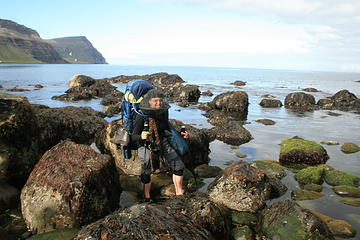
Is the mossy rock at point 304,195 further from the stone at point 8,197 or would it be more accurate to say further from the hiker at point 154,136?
the stone at point 8,197

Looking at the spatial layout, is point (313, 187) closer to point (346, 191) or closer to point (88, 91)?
point (346, 191)

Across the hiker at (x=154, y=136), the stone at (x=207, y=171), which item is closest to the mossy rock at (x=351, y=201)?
the stone at (x=207, y=171)

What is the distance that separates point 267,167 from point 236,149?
307 centimetres

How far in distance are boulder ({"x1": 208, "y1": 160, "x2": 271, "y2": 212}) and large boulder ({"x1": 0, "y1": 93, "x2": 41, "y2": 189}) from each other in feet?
17.2

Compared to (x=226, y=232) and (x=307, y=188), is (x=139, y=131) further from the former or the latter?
(x=307, y=188)

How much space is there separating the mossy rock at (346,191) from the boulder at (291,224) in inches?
119

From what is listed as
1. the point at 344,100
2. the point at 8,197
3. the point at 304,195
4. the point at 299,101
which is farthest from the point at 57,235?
the point at 344,100

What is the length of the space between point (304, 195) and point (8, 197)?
25.6 ft

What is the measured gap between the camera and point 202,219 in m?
4.60

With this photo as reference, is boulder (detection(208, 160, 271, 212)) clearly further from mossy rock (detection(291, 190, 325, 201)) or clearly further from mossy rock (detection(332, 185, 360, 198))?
mossy rock (detection(332, 185, 360, 198))

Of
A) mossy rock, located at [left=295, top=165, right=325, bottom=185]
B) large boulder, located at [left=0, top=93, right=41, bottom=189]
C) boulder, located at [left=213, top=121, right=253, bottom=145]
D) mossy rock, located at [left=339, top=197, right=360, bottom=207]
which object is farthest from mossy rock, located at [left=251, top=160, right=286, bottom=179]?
large boulder, located at [left=0, top=93, right=41, bottom=189]

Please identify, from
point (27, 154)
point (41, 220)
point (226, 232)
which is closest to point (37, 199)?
point (41, 220)

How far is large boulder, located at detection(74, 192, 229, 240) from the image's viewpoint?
12.0ft

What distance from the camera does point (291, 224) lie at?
5.03 metres
